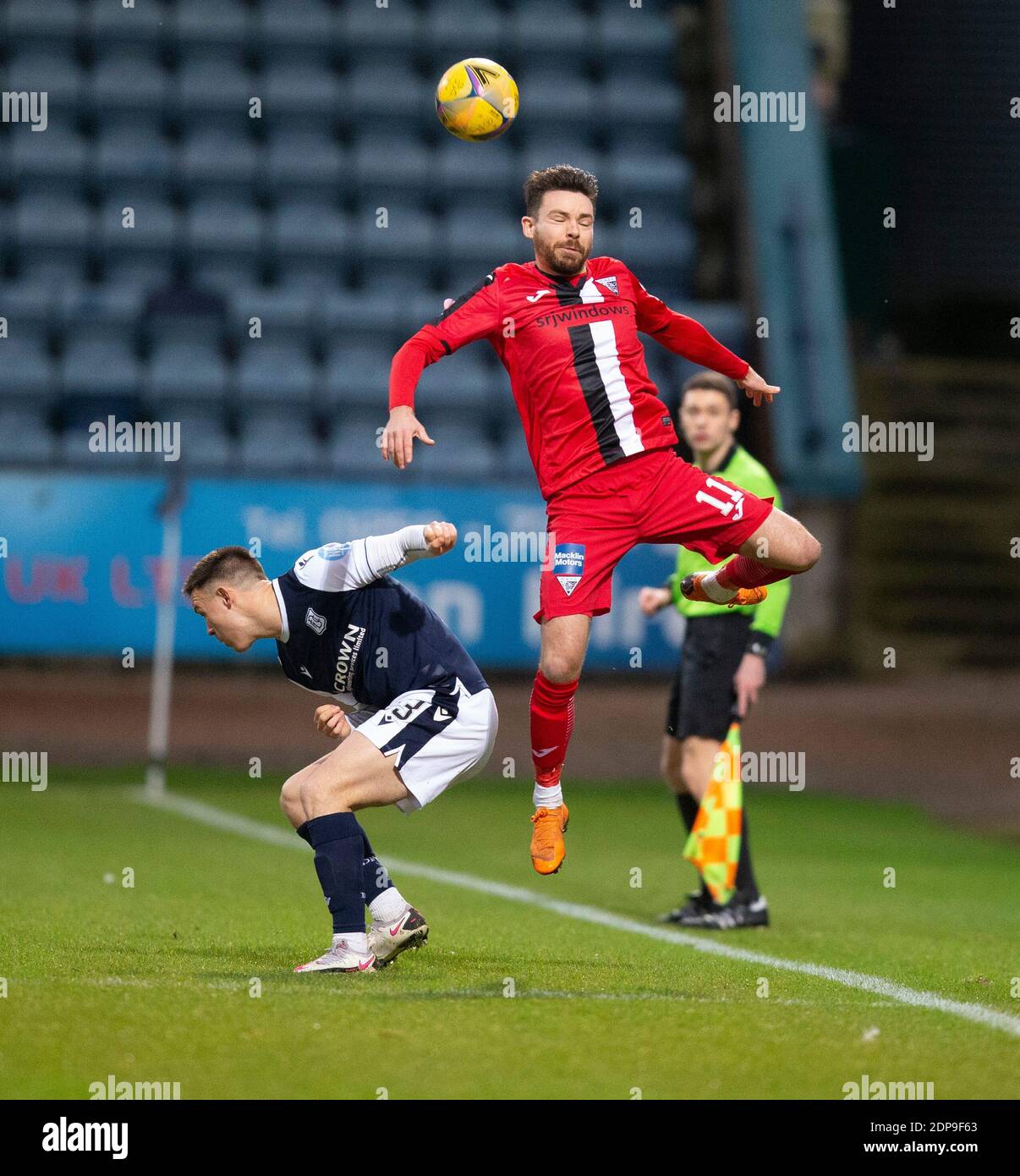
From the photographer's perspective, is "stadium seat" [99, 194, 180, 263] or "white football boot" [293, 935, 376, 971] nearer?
"white football boot" [293, 935, 376, 971]

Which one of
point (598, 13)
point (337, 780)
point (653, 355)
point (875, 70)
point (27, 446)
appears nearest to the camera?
point (337, 780)

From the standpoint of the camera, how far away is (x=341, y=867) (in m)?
4.96

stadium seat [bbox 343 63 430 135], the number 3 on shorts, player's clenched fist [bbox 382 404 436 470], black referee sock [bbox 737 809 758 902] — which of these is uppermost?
stadium seat [bbox 343 63 430 135]

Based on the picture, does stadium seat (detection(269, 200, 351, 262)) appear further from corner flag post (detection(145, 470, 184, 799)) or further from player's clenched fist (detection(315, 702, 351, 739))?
player's clenched fist (detection(315, 702, 351, 739))

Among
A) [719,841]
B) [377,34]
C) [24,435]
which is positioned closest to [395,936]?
[719,841]

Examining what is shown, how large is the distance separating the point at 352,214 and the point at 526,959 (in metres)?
12.5

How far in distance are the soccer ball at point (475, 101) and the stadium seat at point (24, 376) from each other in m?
9.68

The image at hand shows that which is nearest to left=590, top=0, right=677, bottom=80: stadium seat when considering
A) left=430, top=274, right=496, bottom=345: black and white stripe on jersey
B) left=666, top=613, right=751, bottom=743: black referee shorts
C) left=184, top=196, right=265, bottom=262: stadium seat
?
left=184, top=196, right=265, bottom=262: stadium seat

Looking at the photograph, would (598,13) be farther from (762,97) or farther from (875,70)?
(875,70)

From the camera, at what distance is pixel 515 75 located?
17453 millimetres

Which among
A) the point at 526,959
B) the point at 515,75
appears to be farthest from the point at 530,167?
the point at 526,959

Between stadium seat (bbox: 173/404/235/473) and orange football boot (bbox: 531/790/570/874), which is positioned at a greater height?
stadium seat (bbox: 173/404/235/473)

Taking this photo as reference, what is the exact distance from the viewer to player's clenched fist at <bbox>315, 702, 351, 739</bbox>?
477 centimetres

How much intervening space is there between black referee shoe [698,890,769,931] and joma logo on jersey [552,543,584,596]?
5.55 ft
